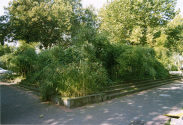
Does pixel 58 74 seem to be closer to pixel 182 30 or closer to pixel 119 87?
pixel 119 87

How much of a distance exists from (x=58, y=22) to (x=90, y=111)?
15.3m

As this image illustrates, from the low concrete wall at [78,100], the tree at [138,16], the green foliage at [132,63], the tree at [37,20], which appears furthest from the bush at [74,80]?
the tree at [37,20]

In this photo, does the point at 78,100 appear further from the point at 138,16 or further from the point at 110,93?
the point at 138,16

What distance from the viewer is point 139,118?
4047 mm

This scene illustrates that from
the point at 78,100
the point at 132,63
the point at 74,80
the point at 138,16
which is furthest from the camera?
the point at 138,16

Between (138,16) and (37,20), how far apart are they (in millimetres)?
11319

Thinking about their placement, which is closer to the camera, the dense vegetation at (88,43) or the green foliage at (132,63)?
the dense vegetation at (88,43)

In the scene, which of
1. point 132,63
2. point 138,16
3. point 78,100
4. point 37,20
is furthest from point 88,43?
point 37,20

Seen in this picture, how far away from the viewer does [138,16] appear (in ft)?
47.4

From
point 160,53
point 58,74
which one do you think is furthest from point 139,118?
point 160,53

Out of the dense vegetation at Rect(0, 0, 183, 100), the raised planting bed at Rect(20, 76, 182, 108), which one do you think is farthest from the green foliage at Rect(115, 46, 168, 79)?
the raised planting bed at Rect(20, 76, 182, 108)

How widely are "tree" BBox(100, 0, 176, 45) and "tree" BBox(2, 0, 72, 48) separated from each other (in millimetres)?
6899

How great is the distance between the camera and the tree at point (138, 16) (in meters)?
14.2

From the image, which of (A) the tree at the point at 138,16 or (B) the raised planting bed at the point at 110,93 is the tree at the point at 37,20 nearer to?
(A) the tree at the point at 138,16
